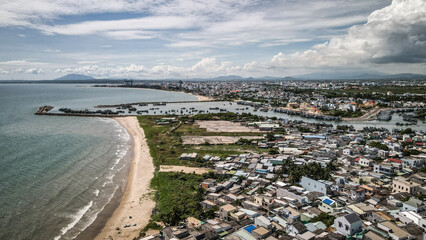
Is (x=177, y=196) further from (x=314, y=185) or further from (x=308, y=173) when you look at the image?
(x=308, y=173)

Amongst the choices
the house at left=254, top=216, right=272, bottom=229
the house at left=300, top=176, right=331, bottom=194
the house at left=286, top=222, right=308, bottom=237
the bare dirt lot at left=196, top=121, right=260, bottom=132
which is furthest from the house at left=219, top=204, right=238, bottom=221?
the bare dirt lot at left=196, top=121, right=260, bottom=132

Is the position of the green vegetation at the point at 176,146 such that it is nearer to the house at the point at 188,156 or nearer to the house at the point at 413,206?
the house at the point at 188,156

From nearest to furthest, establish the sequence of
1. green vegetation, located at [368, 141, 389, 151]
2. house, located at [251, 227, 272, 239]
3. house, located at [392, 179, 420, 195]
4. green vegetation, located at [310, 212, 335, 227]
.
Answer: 1. house, located at [251, 227, 272, 239]
2. green vegetation, located at [310, 212, 335, 227]
3. house, located at [392, 179, 420, 195]
4. green vegetation, located at [368, 141, 389, 151]

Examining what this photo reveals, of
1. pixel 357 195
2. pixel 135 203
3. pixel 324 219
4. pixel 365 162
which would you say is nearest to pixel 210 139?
pixel 135 203

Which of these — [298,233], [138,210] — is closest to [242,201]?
[298,233]

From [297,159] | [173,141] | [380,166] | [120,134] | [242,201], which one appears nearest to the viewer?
[242,201]

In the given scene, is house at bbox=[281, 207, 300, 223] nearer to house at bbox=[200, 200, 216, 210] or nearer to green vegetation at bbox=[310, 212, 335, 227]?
green vegetation at bbox=[310, 212, 335, 227]

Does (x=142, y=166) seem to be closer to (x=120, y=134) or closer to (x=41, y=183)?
(x=41, y=183)

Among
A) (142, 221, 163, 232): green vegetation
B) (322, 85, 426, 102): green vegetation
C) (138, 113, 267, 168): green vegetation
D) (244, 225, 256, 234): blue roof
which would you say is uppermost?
(322, 85, 426, 102): green vegetation
